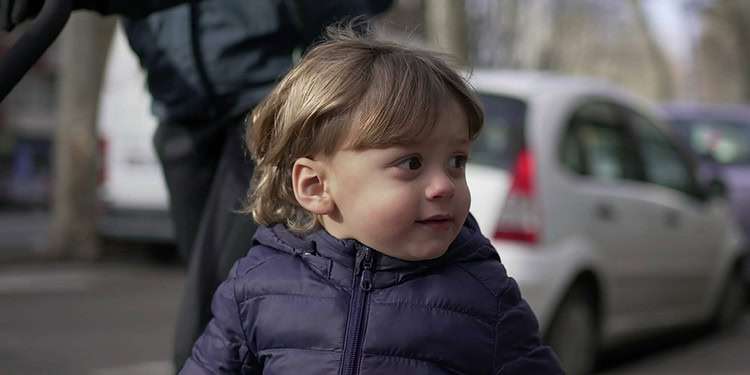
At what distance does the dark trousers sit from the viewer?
8.69ft

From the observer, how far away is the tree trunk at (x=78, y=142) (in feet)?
35.1

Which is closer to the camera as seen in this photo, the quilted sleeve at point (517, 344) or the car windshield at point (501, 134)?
the quilted sleeve at point (517, 344)

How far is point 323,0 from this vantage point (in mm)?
2746

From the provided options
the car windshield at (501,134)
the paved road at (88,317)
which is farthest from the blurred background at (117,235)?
the car windshield at (501,134)

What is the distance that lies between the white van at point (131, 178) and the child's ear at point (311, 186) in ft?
26.9

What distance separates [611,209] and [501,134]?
77 centimetres

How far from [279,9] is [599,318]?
3469 mm

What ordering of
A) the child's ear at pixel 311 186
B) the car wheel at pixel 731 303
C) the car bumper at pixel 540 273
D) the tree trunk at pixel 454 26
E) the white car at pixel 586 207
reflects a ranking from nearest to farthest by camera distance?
the child's ear at pixel 311 186 → the car bumper at pixel 540 273 → the white car at pixel 586 207 → the car wheel at pixel 731 303 → the tree trunk at pixel 454 26

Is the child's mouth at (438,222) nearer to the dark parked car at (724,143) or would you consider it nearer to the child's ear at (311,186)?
the child's ear at (311,186)

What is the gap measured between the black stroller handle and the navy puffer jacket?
1.67 ft

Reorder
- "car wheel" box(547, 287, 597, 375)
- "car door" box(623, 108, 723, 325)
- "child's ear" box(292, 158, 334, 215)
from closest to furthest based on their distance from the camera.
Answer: "child's ear" box(292, 158, 334, 215) < "car wheel" box(547, 287, 597, 375) < "car door" box(623, 108, 723, 325)

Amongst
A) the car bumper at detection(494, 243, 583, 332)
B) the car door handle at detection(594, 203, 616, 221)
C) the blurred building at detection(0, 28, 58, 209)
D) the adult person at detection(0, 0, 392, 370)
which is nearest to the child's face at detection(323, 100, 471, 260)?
the adult person at detection(0, 0, 392, 370)

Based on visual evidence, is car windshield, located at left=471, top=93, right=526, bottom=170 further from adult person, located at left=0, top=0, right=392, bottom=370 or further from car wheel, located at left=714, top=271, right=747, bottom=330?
car wheel, located at left=714, top=271, right=747, bottom=330

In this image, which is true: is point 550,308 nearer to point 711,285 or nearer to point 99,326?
point 711,285
